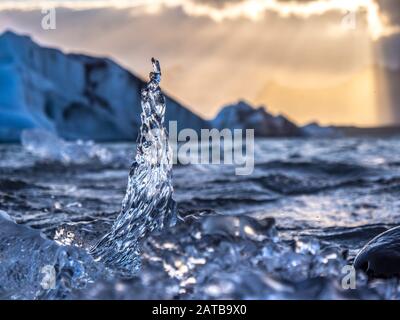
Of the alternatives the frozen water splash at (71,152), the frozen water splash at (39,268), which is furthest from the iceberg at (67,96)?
the frozen water splash at (39,268)

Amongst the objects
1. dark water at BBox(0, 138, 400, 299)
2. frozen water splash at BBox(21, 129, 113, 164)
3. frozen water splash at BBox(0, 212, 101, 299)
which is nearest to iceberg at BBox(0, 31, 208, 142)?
frozen water splash at BBox(21, 129, 113, 164)

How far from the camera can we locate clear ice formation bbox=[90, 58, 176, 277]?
7.66ft

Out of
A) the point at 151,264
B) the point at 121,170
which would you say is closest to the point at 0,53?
the point at 121,170

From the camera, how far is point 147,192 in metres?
2.53

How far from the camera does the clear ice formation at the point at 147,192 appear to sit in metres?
2.34

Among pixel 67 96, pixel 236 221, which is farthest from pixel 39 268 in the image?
pixel 67 96

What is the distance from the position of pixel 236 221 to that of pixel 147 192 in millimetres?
964

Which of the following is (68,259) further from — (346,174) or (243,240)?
(346,174)

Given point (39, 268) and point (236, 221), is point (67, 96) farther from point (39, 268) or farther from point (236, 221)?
point (236, 221)

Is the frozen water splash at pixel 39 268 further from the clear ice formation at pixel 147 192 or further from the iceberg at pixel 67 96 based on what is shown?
the iceberg at pixel 67 96

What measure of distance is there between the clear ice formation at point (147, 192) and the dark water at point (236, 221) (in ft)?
0.52

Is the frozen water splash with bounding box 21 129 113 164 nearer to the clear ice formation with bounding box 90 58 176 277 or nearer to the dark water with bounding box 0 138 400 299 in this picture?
the dark water with bounding box 0 138 400 299

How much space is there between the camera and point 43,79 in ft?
78.0
